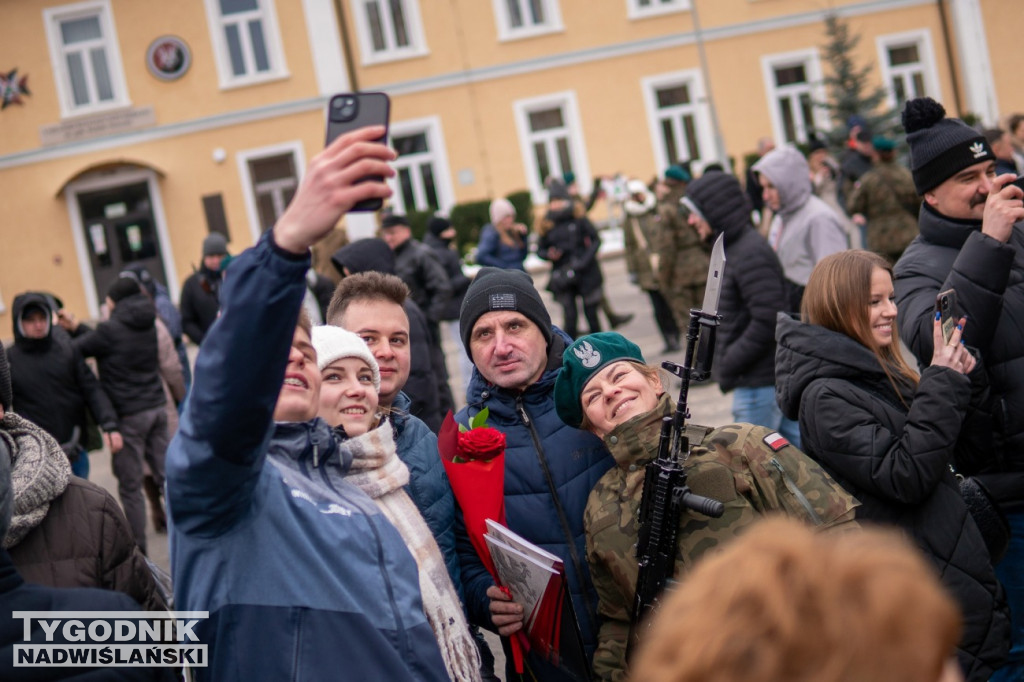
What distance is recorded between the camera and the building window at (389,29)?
82.4 feet

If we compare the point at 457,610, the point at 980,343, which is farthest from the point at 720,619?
the point at 980,343

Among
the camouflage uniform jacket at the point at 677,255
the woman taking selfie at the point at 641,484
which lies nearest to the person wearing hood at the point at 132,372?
the camouflage uniform jacket at the point at 677,255

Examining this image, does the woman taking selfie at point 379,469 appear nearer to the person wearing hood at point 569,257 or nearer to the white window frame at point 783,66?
the person wearing hood at point 569,257

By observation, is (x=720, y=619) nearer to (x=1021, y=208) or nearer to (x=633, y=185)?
(x=1021, y=208)

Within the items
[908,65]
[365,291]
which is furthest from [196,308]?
[908,65]

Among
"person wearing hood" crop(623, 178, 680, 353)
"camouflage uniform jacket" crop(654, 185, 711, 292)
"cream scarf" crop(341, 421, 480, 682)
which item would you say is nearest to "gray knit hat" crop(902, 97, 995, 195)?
"cream scarf" crop(341, 421, 480, 682)

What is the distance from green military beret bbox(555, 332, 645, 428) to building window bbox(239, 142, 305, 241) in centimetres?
2241

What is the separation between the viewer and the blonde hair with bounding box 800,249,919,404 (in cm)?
354

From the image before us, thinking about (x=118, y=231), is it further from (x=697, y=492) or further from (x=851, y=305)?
(x=697, y=492)

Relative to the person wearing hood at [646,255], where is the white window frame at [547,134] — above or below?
above

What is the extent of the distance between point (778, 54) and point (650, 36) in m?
3.40

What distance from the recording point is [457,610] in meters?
2.69

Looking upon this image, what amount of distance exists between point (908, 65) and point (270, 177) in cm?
1666

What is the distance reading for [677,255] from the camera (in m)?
10.4
